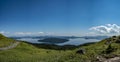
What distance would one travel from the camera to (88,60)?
38.5m

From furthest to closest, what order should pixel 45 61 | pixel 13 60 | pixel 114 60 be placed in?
pixel 13 60
pixel 45 61
pixel 114 60

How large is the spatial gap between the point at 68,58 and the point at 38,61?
23.6 ft

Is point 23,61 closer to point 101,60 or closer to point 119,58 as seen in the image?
point 101,60

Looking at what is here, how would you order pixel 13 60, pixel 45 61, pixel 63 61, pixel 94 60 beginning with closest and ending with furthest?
pixel 94 60
pixel 63 61
pixel 45 61
pixel 13 60

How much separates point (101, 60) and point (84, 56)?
20.3 feet

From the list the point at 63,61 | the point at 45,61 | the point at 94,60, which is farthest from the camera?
the point at 45,61

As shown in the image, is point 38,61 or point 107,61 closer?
point 107,61

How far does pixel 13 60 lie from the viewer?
46.0 m

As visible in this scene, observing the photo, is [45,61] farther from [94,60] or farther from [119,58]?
[119,58]

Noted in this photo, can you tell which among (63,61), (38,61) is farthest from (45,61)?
(63,61)

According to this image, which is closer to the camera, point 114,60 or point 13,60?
point 114,60

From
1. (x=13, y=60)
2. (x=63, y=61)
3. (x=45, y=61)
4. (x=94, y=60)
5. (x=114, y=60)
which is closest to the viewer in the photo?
(x=114, y=60)

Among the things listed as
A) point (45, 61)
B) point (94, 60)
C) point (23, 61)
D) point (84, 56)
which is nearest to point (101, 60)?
point (94, 60)

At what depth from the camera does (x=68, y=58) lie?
137 feet
